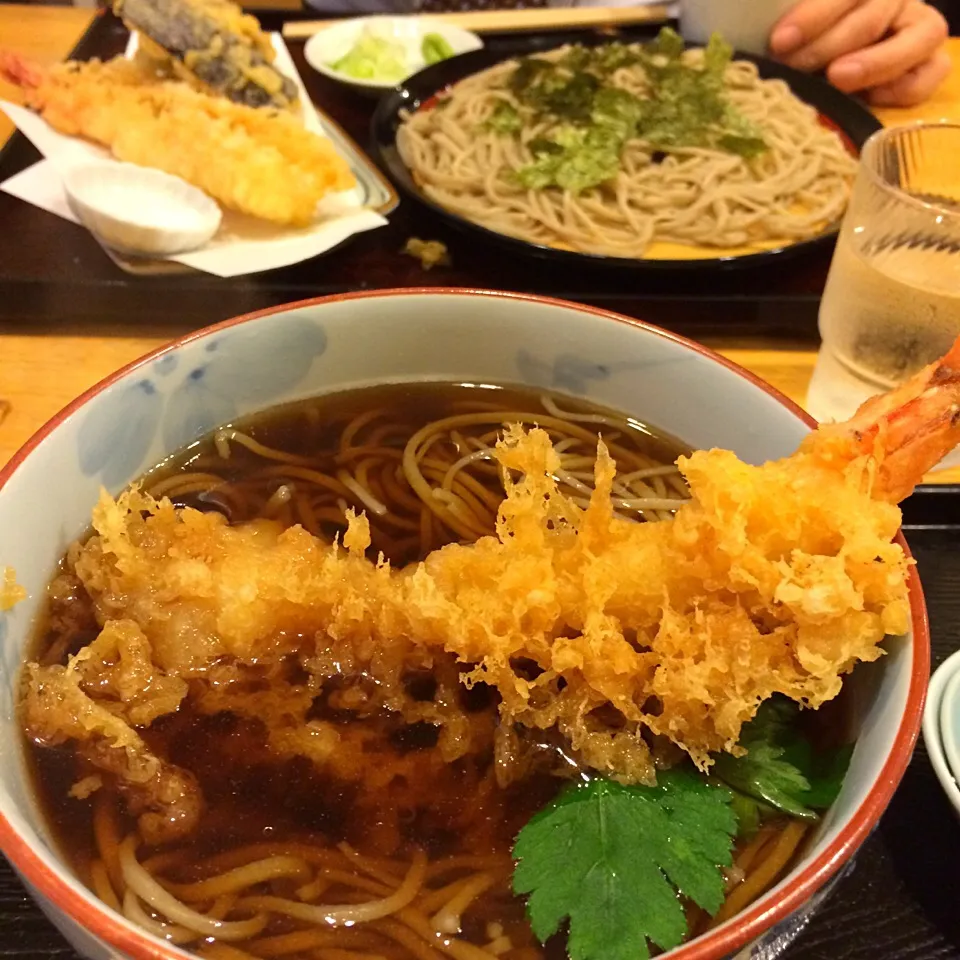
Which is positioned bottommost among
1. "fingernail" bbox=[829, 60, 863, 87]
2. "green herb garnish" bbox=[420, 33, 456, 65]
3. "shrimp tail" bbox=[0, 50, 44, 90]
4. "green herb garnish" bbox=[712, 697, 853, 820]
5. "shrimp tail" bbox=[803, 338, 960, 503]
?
"green herb garnish" bbox=[712, 697, 853, 820]

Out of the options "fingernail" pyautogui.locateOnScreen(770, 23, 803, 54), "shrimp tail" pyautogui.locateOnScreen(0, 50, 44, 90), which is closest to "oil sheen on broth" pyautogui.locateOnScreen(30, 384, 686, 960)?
"shrimp tail" pyautogui.locateOnScreen(0, 50, 44, 90)

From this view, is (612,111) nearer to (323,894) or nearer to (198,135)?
(198,135)

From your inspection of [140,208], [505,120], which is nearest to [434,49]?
[505,120]

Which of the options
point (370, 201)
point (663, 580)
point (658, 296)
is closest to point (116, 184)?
point (370, 201)

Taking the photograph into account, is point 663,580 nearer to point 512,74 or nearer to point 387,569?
point 387,569

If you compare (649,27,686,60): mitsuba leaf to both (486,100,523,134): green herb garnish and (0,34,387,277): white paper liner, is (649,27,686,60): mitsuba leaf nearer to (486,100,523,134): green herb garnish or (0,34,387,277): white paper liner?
(486,100,523,134): green herb garnish

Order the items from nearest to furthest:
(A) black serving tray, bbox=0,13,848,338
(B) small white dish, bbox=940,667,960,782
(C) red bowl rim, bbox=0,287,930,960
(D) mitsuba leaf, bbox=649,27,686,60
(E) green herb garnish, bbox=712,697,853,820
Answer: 1. (C) red bowl rim, bbox=0,287,930,960
2. (E) green herb garnish, bbox=712,697,853,820
3. (B) small white dish, bbox=940,667,960,782
4. (A) black serving tray, bbox=0,13,848,338
5. (D) mitsuba leaf, bbox=649,27,686,60
